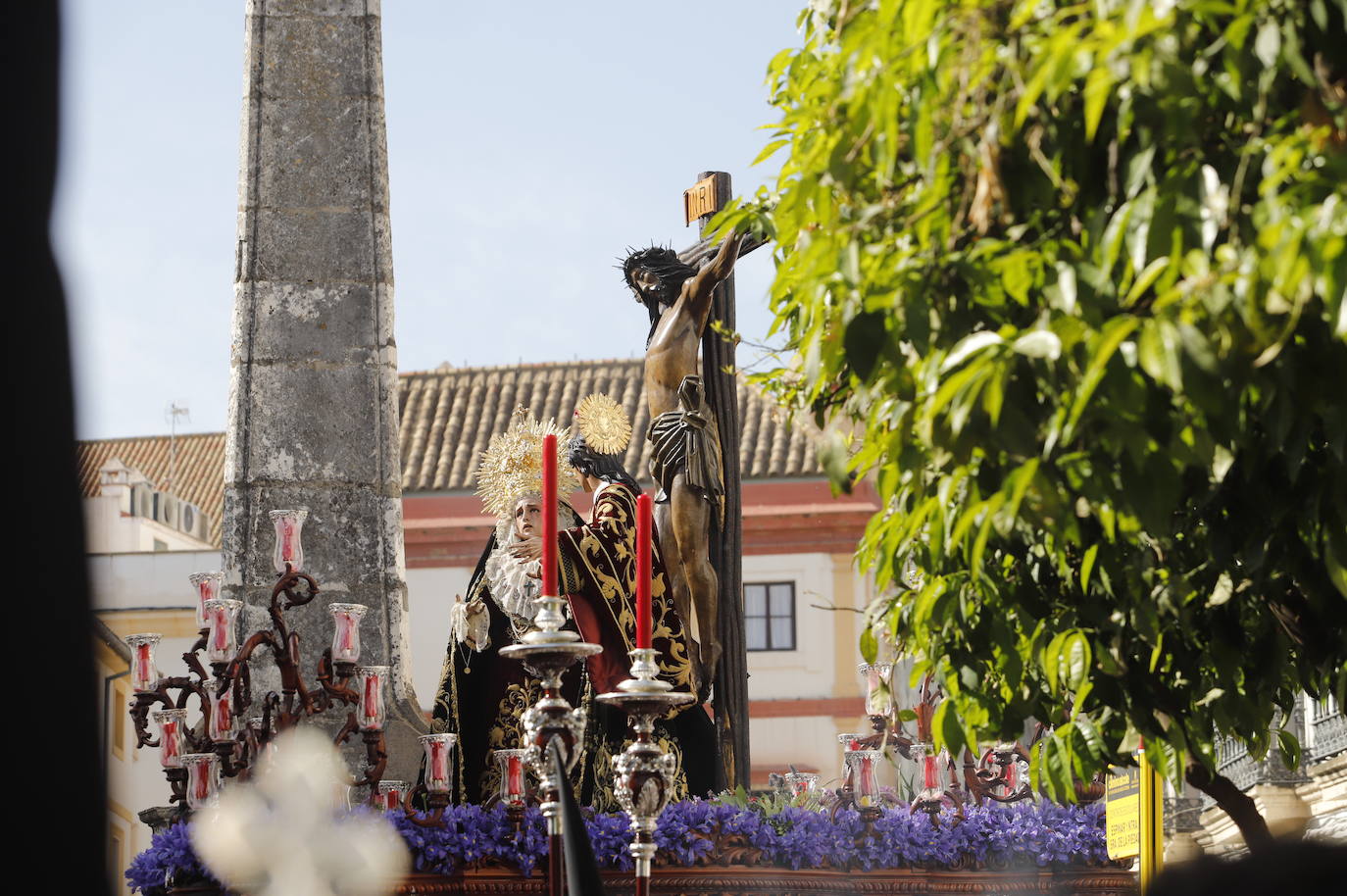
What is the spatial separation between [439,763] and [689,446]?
2.00 metres

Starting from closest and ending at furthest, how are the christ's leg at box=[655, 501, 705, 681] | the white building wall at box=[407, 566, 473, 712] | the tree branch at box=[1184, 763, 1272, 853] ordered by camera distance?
the tree branch at box=[1184, 763, 1272, 853], the christ's leg at box=[655, 501, 705, 681], the white building wall at box=[407, 566, 473, 712]

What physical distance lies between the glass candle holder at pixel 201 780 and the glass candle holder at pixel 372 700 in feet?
1.90

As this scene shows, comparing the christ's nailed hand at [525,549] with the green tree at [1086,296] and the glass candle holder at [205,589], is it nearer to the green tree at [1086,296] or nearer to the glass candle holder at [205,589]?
the glass candle holder at [205,589]

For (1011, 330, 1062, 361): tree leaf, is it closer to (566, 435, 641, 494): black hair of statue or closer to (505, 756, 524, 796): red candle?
(505, 756, 524, 796): red candle

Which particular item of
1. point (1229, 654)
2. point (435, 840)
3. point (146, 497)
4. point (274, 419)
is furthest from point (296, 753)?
point (146, 497)

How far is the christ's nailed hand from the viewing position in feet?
25.8

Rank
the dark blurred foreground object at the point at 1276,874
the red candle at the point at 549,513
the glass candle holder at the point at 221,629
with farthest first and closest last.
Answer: the glass candle holder at the point at 221,629, the red candle at the point at 549,513, the dark blurred foreground object at the point at 1276,874

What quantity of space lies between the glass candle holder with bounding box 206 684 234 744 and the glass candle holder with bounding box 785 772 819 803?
219 cm

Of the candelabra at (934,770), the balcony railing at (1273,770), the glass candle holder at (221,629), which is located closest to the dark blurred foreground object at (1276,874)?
the candelabra at (934,770)

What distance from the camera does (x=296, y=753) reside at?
22.9ft

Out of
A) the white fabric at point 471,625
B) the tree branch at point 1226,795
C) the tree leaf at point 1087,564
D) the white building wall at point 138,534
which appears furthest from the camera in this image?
the white building wall at point 138,534

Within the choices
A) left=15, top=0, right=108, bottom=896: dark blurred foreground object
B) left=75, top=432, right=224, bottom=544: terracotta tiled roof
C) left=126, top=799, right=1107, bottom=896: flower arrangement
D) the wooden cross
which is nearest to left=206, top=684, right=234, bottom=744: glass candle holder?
left=126, top=799, right=1107, bottom=896: flower arrangement

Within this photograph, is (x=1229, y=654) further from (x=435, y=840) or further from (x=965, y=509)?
(x=435, y=840)

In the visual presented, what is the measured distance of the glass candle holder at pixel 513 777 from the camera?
21.5 feet
